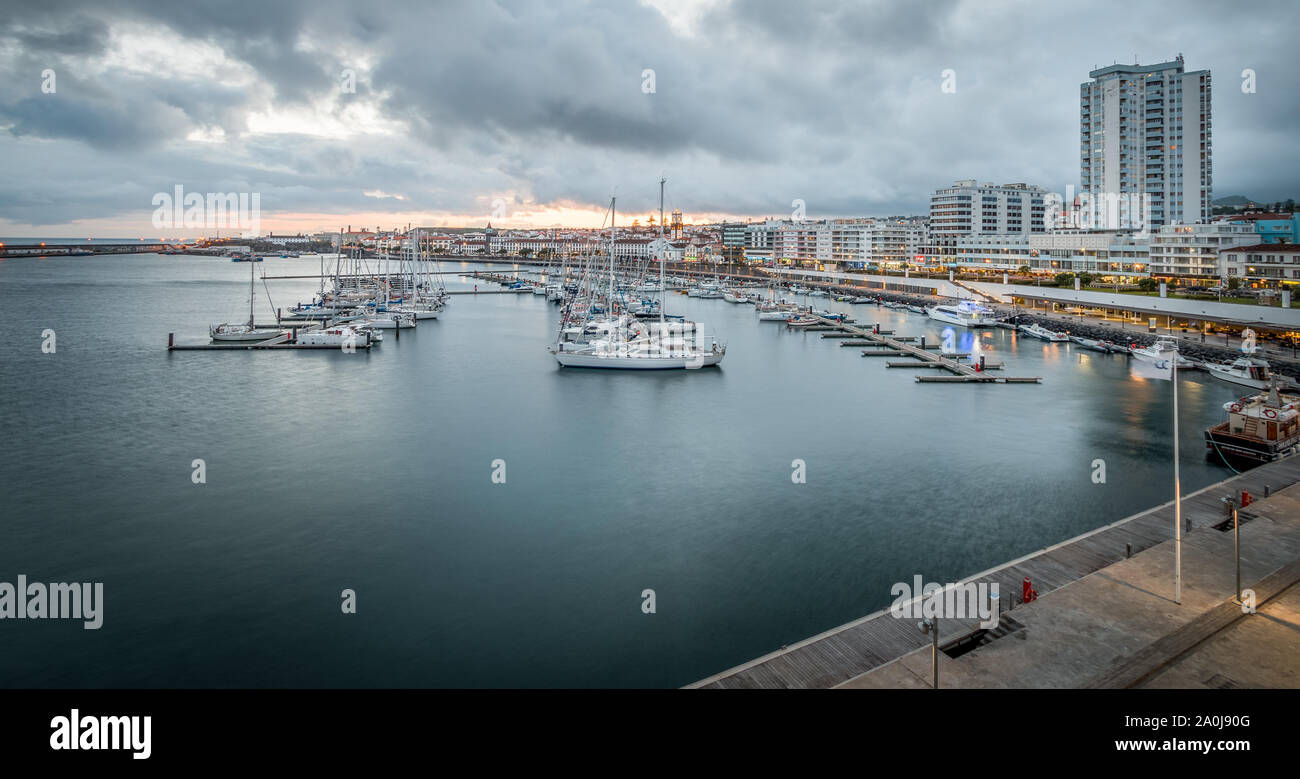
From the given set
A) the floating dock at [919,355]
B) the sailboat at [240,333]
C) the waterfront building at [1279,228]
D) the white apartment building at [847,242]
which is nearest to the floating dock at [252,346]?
the sailboat at [240,333]

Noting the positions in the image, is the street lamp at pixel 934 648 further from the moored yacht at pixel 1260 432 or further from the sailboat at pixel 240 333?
the sailboat at pixel 240 333

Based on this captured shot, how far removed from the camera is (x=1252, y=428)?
43.1ft

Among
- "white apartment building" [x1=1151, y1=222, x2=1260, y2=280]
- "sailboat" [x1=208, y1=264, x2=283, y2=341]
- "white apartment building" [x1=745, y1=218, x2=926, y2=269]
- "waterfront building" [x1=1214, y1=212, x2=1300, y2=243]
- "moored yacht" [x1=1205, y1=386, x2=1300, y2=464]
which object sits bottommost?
"moored yacht" [x1=1205, y1=386, x2=1300, y2=464]

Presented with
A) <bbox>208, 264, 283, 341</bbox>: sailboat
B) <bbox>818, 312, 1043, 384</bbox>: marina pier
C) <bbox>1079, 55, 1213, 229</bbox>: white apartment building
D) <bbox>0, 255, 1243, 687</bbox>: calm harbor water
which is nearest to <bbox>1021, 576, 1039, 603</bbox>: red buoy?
<bbox>0, 255, 1243, 687</bbox>: calm harbor water

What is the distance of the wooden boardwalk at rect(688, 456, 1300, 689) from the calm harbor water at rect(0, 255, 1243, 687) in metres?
1.25

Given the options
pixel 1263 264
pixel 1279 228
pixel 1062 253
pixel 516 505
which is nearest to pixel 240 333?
pixel 516 505

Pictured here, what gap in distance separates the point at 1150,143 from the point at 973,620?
7067 cm

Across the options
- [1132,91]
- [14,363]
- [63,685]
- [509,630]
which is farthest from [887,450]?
[1132,91]

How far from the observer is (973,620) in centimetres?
680

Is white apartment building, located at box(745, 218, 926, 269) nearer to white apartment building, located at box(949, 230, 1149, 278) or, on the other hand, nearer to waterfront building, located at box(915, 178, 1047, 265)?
waterfront building, located at box(915, 178, 1047, 265)

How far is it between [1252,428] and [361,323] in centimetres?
3310

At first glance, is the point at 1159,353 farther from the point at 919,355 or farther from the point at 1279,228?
the point at 1279,228

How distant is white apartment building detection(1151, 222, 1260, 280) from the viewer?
1534 inches

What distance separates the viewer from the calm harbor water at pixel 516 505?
7.97 metres
